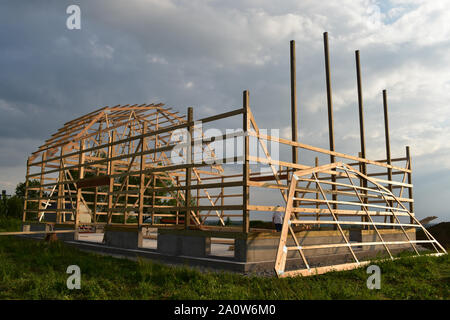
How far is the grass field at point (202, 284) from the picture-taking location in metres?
6.38

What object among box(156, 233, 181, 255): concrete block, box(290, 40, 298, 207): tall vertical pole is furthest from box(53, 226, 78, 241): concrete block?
box(290, 40, 298, 207): tall vertical pole

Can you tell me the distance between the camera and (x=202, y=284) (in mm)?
7031

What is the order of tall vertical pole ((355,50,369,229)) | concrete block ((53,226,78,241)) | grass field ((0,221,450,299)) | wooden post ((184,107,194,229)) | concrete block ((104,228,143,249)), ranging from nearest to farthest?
grass field ((0,221,450,299))
wooden post ((184,107,194,229))
concrete block ((104,228,143,249))
concrete block ((53,226,78,241))
tall vertical pole ((355,50,369,229))

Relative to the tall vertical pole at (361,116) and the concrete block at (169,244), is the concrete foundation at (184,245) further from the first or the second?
the tall vertical pole at (361,116)

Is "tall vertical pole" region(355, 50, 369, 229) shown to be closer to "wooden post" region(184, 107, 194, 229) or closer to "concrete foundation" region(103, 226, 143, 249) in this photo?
"wooden post" region(184, 107, 194, 229)

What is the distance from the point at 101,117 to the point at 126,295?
1588cm

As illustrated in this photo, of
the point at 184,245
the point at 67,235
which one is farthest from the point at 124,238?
the point at 67,235

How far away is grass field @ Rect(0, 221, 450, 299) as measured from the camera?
6.38m

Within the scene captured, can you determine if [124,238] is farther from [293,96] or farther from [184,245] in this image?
[293,96]

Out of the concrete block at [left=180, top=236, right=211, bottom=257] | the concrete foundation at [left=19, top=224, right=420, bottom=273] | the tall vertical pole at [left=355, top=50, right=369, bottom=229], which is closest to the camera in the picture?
the concrete foundation at [left=19, top=224, right=420, bottom=273]

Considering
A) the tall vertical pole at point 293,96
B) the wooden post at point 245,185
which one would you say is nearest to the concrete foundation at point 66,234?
the tall vertical pole at point 293,96

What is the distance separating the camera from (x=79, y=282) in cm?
703
